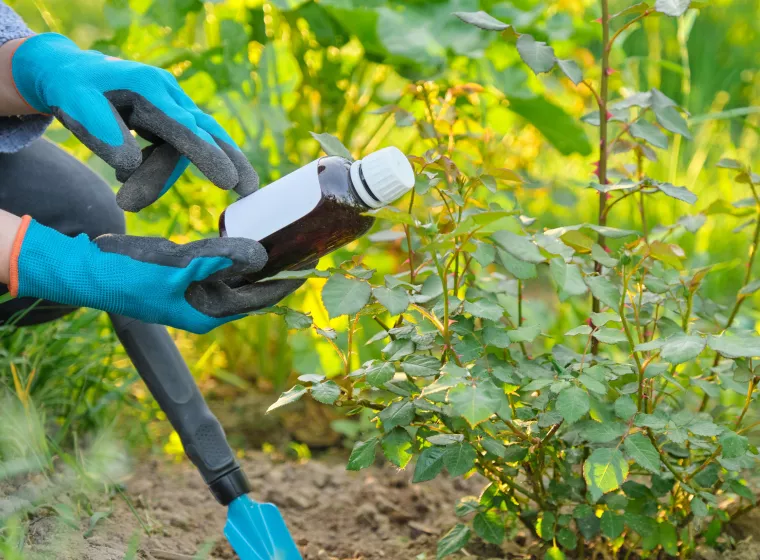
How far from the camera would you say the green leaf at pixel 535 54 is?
104 centimetres

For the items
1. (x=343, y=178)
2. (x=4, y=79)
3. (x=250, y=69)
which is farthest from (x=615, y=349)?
(x=4, y=79)

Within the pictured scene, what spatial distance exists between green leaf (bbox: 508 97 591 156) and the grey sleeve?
100cm

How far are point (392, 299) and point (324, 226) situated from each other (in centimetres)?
19

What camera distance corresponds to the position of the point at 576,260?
119 centimetres

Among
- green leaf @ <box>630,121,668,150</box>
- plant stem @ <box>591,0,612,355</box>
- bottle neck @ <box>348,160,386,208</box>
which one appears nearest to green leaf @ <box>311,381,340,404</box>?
bottle neck @ <box>348,160,386,208</box>

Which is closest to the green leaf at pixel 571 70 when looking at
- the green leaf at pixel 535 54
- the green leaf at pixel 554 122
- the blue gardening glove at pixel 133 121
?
the green leaf at pixel 535 54

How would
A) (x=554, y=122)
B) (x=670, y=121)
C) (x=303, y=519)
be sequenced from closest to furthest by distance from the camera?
(x=670, y=121) → (x=303, y=519) → (x=554, y=122)

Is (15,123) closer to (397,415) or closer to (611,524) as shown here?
(397,415)

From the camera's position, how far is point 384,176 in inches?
37.6

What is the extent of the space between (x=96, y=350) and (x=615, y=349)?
124 cm

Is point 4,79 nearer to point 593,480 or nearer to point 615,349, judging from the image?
point 593,480

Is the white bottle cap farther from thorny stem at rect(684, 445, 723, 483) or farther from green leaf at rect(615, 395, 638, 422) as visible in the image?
thorny stem at rect(684, 445, 723, 483)

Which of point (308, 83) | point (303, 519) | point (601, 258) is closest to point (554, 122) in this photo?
point (308, 83)

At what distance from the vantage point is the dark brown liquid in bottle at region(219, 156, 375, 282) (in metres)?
1.01
